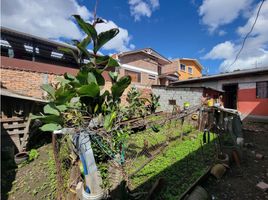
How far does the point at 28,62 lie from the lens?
8.79 metres

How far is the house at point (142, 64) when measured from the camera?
14.8 metres

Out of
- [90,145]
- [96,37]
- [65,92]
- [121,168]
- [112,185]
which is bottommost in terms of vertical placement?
[112,185]

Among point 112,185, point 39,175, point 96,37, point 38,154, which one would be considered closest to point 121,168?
point 112,185

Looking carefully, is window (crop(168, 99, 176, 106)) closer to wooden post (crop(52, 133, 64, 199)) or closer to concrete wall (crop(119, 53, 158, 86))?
concrete wall (crop(119, 53, 158, 86))

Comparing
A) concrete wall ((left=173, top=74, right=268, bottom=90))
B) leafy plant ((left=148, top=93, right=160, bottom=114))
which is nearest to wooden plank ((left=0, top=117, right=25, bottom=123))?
leafy plant ((left=148, top=93, right=160, bottom=114))

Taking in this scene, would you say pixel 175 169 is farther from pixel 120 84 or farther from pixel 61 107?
pixel 61 107

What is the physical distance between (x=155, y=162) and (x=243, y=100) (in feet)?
33.4

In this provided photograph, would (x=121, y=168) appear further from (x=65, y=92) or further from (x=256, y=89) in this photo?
(x=256, y=89)

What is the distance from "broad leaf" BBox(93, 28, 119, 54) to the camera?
231 centimetres

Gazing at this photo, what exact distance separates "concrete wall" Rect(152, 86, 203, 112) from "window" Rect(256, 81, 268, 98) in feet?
13.5

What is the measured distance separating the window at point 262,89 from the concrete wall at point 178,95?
4.10 m

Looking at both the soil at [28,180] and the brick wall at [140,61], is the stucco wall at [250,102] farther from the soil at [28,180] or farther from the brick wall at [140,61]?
the soil at [28,180]

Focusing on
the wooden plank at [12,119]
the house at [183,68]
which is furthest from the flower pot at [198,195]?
the house at [183,68]

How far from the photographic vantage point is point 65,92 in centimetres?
223
